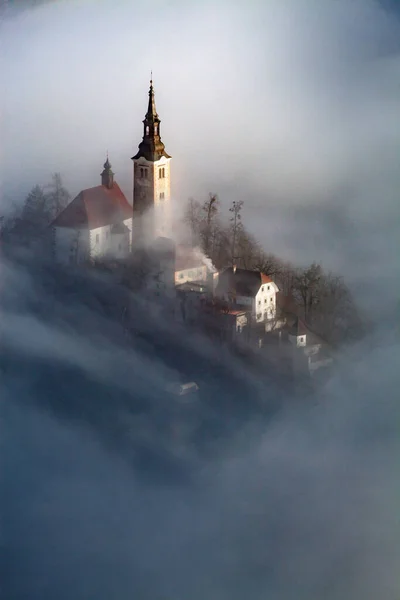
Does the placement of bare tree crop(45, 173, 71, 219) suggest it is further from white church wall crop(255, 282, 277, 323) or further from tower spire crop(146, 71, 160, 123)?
white church wall crop(255, 282, 277, 323)

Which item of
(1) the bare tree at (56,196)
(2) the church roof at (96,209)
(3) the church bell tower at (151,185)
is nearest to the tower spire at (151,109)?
(3) the church bell tower at (151,185)

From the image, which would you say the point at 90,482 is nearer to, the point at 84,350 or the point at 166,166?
the point at 84,350

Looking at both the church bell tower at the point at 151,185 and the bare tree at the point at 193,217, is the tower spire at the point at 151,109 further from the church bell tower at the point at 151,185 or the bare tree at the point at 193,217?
the bare tree at the point at 193,217

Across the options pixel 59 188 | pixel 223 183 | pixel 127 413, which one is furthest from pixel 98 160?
pixel 127 413

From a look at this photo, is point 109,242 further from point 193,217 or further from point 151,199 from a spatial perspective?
point 193,217

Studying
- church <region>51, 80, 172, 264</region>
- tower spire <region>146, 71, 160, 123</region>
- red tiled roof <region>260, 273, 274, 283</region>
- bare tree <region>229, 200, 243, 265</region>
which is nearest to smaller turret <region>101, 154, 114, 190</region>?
church <region>51, 80, 172, 264</region>

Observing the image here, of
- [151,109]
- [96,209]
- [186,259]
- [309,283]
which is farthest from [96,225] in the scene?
[309,283]
